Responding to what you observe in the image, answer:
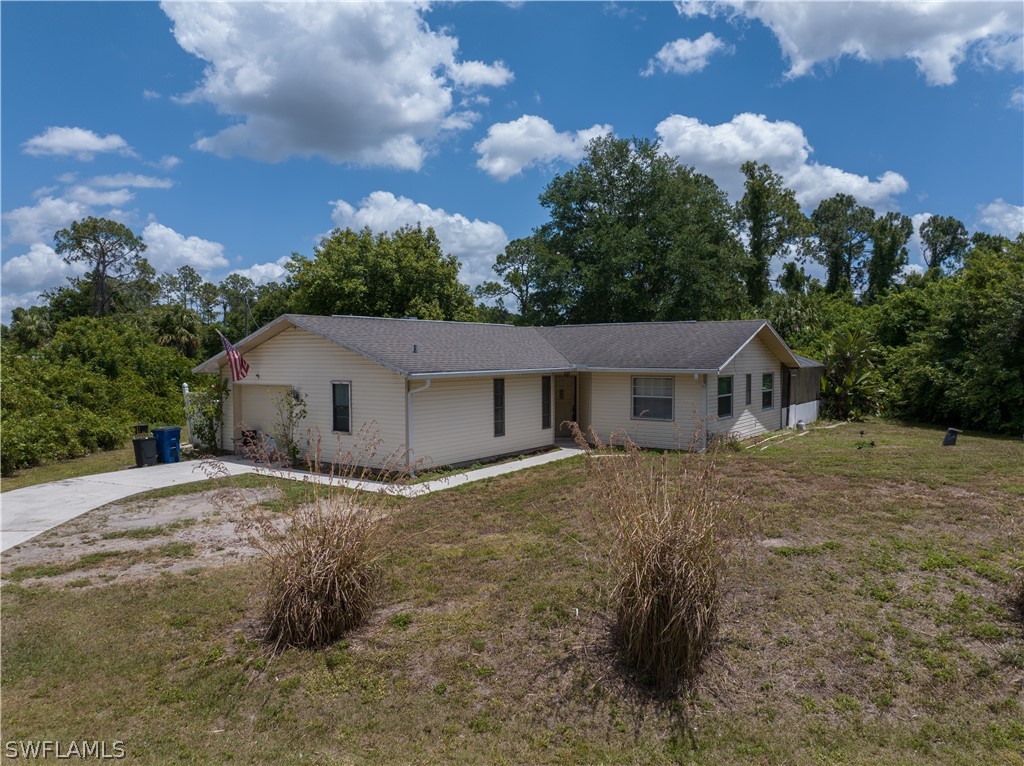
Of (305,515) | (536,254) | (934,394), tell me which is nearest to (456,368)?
(305,515)

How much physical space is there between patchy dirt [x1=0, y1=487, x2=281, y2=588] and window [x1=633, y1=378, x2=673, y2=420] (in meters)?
10.3

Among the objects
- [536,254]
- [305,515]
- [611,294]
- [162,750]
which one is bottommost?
[162,750]

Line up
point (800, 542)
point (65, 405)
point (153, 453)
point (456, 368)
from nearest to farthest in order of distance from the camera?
point (800, 542)
point (456, 368)
point (153, 453)
point (65, 405)

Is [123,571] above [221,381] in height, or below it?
below

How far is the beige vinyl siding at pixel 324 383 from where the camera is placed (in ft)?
44.1

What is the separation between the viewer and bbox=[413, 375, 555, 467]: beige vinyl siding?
13.6 meters

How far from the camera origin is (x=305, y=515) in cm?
569

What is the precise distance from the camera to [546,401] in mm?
17594

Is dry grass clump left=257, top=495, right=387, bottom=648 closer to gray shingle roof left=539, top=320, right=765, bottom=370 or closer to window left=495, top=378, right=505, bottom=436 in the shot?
window left=495, top=378, right=505, bottom=436

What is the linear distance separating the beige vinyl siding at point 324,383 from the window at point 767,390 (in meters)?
11.9

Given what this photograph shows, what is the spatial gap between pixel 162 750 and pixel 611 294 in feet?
98.1

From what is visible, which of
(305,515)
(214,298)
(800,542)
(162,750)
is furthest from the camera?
(214,298)

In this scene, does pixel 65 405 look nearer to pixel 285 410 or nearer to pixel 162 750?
pixel 285 410

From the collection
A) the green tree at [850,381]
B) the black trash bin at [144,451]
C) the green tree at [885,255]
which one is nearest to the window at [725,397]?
the green tree at [850,381]
